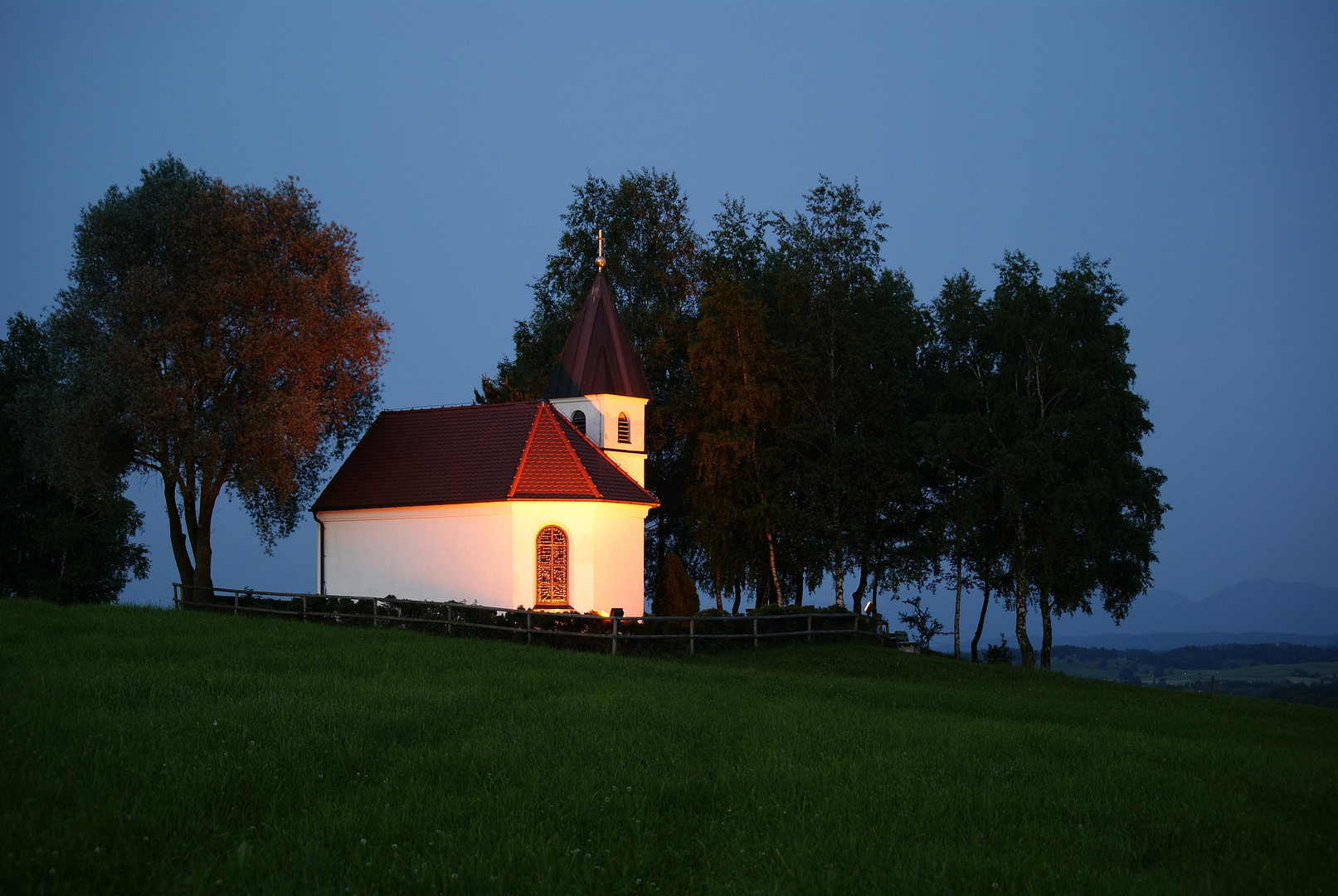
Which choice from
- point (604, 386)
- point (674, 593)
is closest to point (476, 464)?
point (604, 386)

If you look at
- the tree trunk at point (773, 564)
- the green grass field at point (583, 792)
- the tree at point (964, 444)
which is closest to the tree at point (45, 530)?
the tree trunk at point (773, 564)

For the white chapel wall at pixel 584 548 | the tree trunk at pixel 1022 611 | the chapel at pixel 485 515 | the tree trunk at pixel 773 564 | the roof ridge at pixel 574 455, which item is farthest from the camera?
the tree trunk at pixel 773 564

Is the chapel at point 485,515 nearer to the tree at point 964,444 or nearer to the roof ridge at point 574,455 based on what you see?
the roof ridge at point 574,455

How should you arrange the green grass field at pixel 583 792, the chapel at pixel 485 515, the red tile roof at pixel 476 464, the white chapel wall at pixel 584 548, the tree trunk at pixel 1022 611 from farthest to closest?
the tree trunk at pixel 1022 611
the red tile roof at pixel 476 464
the chapel at pixel 485 515
the white chapel wall at pixel 584 548
the green grass field at pixel 583 792

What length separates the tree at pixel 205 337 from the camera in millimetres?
29922

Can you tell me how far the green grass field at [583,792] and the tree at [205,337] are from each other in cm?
1471

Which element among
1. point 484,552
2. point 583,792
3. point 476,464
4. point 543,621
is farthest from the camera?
point 476,464

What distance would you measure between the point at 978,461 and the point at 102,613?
28566mm

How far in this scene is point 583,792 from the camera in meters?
9.17

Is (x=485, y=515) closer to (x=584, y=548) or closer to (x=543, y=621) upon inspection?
(x=584, y=548)

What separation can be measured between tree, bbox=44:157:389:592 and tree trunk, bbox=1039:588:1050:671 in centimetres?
2438

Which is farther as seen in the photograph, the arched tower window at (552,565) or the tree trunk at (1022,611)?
the tree trunk at (1022,611)

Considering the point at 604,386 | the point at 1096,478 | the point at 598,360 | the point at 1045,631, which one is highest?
the point at 598,360

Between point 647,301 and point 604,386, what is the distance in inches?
379
